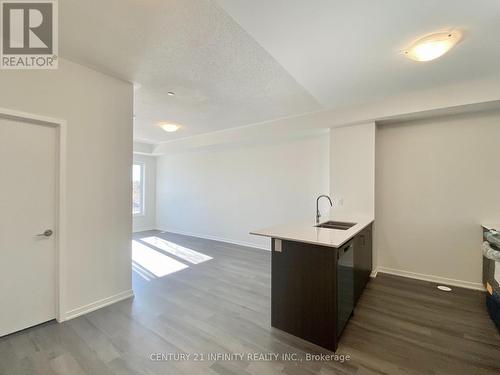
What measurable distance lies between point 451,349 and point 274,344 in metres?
1.57

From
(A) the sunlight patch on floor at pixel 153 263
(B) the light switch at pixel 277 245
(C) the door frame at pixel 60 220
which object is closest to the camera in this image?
(B) the light switch at pixel 277 245

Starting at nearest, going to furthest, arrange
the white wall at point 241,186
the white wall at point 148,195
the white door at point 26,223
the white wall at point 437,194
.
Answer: the white door at point 26,223 → the white wall at point 437,194 → the white wall at point 241,186 → the white wall at point 148,195

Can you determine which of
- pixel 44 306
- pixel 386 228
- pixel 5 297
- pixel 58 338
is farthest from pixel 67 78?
pixel 386 228

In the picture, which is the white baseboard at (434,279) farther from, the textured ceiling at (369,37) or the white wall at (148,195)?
the white wall at (148,195)

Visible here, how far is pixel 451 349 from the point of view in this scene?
2059 mm

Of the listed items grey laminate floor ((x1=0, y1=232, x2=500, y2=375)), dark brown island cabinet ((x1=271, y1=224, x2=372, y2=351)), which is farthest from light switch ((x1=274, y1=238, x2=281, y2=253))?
grey laminate floor ((x1=0, y1=232, x2=500, y2=375))

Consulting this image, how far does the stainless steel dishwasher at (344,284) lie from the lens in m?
2.07

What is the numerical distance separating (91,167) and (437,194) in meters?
4.80

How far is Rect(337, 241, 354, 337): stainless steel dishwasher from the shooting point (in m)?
2.07

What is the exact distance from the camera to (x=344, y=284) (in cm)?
222

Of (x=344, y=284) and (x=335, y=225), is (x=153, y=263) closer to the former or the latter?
(x=335, y=225)

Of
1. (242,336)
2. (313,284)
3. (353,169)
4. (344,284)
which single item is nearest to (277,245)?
(313,284)

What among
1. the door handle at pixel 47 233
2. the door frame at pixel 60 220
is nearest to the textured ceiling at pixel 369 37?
the door frame at pixel 60 220

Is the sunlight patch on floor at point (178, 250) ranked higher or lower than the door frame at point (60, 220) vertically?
lower
